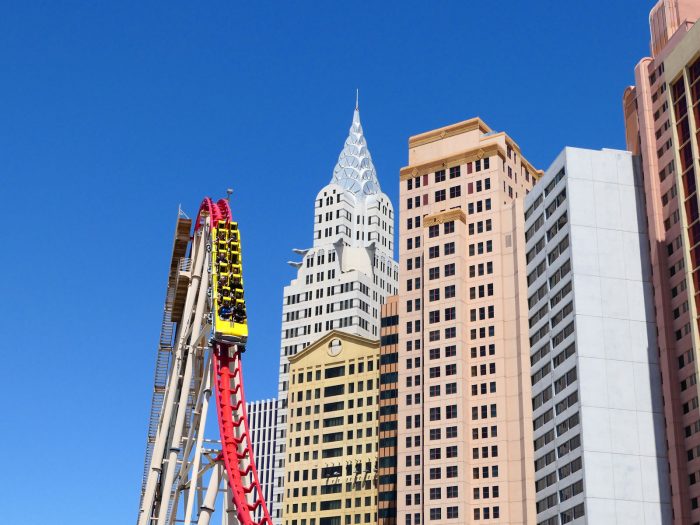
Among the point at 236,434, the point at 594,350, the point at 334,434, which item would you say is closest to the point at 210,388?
the point at 236,434

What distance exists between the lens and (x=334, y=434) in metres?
159

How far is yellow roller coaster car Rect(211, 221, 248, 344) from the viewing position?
67750 mm

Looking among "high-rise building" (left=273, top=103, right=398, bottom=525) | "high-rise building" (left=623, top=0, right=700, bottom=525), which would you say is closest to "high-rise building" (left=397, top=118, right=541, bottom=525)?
"high-rise building" (left=623, top=0, right=700, bottom=525)

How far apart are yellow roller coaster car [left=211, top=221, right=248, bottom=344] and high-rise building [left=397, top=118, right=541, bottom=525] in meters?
61.4

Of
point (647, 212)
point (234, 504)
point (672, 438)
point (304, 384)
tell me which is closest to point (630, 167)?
point (647, 212)

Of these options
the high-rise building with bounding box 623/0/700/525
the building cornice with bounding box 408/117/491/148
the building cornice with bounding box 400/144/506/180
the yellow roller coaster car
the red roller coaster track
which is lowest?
the red roller coaster track

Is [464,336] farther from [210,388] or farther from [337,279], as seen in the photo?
[210,388]

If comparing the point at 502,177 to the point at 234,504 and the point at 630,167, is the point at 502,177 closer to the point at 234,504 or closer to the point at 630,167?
the point at 630,167

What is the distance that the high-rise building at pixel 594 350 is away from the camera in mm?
108375

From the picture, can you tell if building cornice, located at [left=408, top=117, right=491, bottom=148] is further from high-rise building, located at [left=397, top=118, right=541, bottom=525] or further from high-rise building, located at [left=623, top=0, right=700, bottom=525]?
high-rise building, located at [left=623, top=0, right=700, bottom=525]

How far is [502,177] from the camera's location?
5586 inches

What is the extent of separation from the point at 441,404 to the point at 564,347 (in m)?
20.6

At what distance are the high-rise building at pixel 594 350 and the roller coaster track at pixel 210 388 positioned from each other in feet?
155

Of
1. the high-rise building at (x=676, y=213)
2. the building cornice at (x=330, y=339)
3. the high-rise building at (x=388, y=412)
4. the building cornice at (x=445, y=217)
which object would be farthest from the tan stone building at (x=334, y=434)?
the high-rise building at (x=676, y=213)
